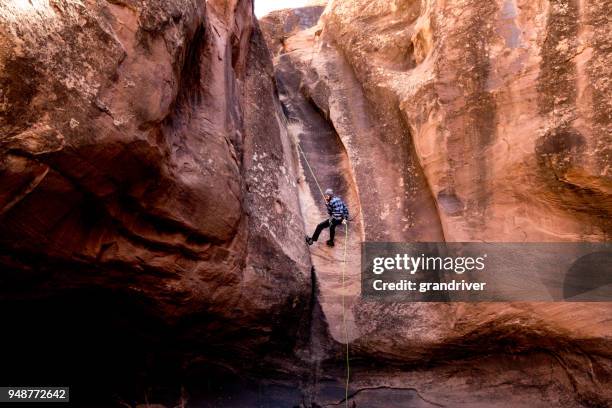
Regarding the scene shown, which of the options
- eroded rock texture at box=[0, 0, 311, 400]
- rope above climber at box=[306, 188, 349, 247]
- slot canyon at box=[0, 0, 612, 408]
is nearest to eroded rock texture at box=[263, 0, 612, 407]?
slot canyon at box=[0, 0, 612, 408]

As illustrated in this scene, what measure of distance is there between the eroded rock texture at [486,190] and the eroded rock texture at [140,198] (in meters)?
1.41

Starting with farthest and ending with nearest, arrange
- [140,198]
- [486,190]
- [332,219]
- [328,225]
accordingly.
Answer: [328,225] < [332,219] < [486,190] < [140,198]

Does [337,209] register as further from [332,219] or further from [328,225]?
[328,225]

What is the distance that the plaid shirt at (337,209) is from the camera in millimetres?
8828

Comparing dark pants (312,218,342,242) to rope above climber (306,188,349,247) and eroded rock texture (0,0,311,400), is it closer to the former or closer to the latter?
rope above climber (306,188,349,247)

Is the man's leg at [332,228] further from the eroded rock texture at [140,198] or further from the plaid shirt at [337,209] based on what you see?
the eroded rock texture at [140,198]

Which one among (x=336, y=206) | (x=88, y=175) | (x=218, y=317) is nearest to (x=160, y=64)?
(x=88, y=175)

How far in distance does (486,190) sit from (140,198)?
4774mm

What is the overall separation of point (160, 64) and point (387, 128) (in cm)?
478

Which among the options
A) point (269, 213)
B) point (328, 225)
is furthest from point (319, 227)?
point (269, 213)

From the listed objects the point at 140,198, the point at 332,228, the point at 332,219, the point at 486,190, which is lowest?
the point at 140,198

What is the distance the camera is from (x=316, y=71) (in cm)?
1109

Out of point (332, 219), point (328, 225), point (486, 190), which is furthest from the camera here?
point (328, 225)

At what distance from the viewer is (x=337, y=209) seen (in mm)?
8828
